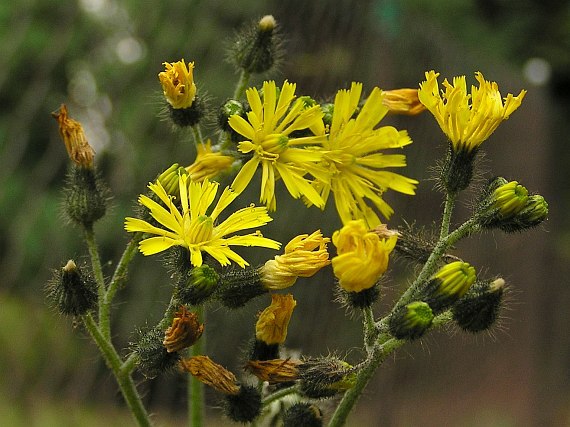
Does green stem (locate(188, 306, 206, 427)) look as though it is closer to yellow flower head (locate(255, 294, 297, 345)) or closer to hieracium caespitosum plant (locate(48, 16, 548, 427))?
hieracium caespitosum plant (locate(48, 16, 548, 427))

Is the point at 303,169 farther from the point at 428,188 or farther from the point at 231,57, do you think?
the point at 428,188

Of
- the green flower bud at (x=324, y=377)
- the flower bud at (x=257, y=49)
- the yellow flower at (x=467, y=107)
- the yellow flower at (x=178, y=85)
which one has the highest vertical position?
the flower bud at (x=257, y=49)

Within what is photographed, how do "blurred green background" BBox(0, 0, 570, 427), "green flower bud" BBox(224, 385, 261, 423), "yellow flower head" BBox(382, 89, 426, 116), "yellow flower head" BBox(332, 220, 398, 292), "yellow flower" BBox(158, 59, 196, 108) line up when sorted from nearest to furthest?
"yellow flower head" BBox(332, 220, 398, 292) < "green flower bud" BBox(224, 385, 261, 423) < "yellow flower" BBox(158, 59, 196, 108) < "yellow flower head" BBox(382, 89, 426, 116) < "blurred green background" BBox(0, 0, 570, 427)

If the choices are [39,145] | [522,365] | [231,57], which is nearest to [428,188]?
[522,365]

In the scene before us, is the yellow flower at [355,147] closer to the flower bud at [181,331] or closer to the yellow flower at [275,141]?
the yellow flower at [275,141]

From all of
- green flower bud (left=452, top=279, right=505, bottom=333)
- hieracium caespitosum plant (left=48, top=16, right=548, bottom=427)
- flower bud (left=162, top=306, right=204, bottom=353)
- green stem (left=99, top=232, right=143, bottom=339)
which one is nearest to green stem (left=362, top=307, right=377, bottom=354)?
hieracium caespitosum plant (left=48, top=16, right=548, bottom=427)

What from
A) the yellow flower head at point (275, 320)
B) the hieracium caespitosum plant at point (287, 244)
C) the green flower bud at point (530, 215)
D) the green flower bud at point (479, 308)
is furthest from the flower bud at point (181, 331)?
the green flower bud at point (530, 215)
